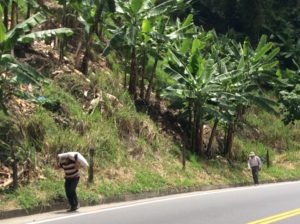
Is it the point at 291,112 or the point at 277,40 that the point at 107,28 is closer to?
the point at 291,112

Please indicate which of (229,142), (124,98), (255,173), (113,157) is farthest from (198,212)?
(229,142)

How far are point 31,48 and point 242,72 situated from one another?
9.28 metres

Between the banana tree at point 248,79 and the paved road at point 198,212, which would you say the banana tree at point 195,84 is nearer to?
the banana tree at point 248,79

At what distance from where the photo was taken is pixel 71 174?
1350 centimetres

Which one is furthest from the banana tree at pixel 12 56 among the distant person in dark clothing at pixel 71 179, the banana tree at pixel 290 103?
the banana tree at pixel 290 103

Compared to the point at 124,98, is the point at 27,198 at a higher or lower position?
lower

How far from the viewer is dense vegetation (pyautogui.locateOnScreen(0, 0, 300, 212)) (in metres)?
15.3

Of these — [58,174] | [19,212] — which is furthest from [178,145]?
[19,212]

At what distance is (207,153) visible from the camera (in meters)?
24.8

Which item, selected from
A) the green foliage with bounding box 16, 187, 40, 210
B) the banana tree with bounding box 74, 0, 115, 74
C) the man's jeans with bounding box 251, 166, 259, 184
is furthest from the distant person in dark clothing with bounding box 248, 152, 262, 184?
the green foliage with bounding box 16, 187, 40, 210

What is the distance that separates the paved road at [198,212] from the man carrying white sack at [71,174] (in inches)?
14.5

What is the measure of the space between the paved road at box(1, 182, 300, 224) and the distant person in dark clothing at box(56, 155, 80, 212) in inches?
13.5

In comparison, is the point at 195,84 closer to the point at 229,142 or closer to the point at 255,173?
the point at 229,142

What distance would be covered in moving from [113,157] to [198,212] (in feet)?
18.7
